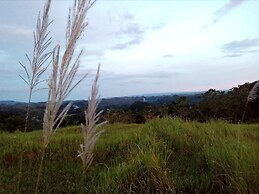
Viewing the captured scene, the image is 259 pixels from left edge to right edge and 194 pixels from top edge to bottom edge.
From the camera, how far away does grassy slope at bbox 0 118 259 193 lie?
4.08 m

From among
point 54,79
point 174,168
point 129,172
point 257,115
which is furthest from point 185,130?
point 257,115

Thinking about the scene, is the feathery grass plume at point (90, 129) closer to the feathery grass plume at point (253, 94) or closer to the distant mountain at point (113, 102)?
the distant mountain at point (113, 102)

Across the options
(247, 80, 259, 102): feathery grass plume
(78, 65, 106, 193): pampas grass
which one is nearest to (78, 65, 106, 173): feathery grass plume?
(78, 65, 106, 193): pampas grass

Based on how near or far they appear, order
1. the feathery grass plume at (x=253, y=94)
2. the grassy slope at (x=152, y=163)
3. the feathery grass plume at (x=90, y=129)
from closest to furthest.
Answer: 1. the feathery grass plume at (x=90, y=129)
2. the feathery grass plume at (x=253, y=94)
3. the grassy slope at (x=152, y=163)

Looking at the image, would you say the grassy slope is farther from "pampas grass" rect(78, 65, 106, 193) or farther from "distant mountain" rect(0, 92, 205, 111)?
"pampas grass" rect(78, 65, 106, 193)

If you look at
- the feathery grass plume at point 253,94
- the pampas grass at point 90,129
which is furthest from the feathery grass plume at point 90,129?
the feathery grass plume at point 253,94

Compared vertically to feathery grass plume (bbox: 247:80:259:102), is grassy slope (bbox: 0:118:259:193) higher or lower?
lower

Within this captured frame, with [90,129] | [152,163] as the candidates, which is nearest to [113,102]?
[152,163]

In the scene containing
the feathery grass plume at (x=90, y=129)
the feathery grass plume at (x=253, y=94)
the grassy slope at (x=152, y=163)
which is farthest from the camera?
the grassy slope at (x=152, y=163)

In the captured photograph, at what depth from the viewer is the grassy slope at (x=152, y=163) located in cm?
408

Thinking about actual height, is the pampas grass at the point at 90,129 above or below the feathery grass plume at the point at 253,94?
below

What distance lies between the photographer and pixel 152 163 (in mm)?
4223

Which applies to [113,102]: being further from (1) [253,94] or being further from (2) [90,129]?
(2) [90,129]

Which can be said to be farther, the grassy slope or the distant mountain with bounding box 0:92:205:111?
the grassy slope
